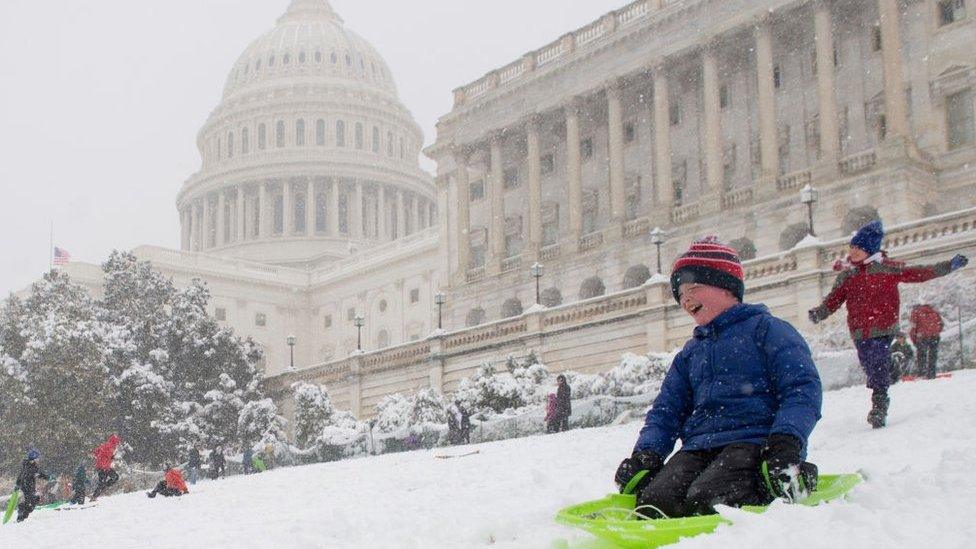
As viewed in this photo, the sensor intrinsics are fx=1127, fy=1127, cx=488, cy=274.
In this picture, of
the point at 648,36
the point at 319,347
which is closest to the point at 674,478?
the point at 648,36

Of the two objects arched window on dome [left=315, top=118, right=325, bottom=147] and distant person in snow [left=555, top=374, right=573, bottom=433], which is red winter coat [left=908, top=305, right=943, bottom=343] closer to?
distant person in snow [left=555, top=374, right=573, bottom=433]

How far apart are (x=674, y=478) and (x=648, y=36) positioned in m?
46.9

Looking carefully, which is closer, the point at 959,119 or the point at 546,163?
the point at 959,119

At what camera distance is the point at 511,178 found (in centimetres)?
5978

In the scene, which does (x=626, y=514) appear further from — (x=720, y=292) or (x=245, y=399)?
(x=245, y=399)

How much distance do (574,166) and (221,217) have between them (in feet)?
226

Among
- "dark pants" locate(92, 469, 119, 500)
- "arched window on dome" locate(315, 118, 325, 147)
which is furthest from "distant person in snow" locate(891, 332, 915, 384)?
"arched window on dome" locate(315, 118, 325, 147)

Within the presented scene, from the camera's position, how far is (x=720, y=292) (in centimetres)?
643

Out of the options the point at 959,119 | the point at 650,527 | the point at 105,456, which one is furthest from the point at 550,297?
the point at 650,527

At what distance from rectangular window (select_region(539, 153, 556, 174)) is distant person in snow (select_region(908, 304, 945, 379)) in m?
38.8

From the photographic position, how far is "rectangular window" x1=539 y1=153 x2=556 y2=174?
190 ft

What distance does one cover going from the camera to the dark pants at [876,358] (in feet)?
37.1

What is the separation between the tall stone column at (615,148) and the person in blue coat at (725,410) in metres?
45.4

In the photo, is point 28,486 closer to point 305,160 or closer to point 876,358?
point 876,358
